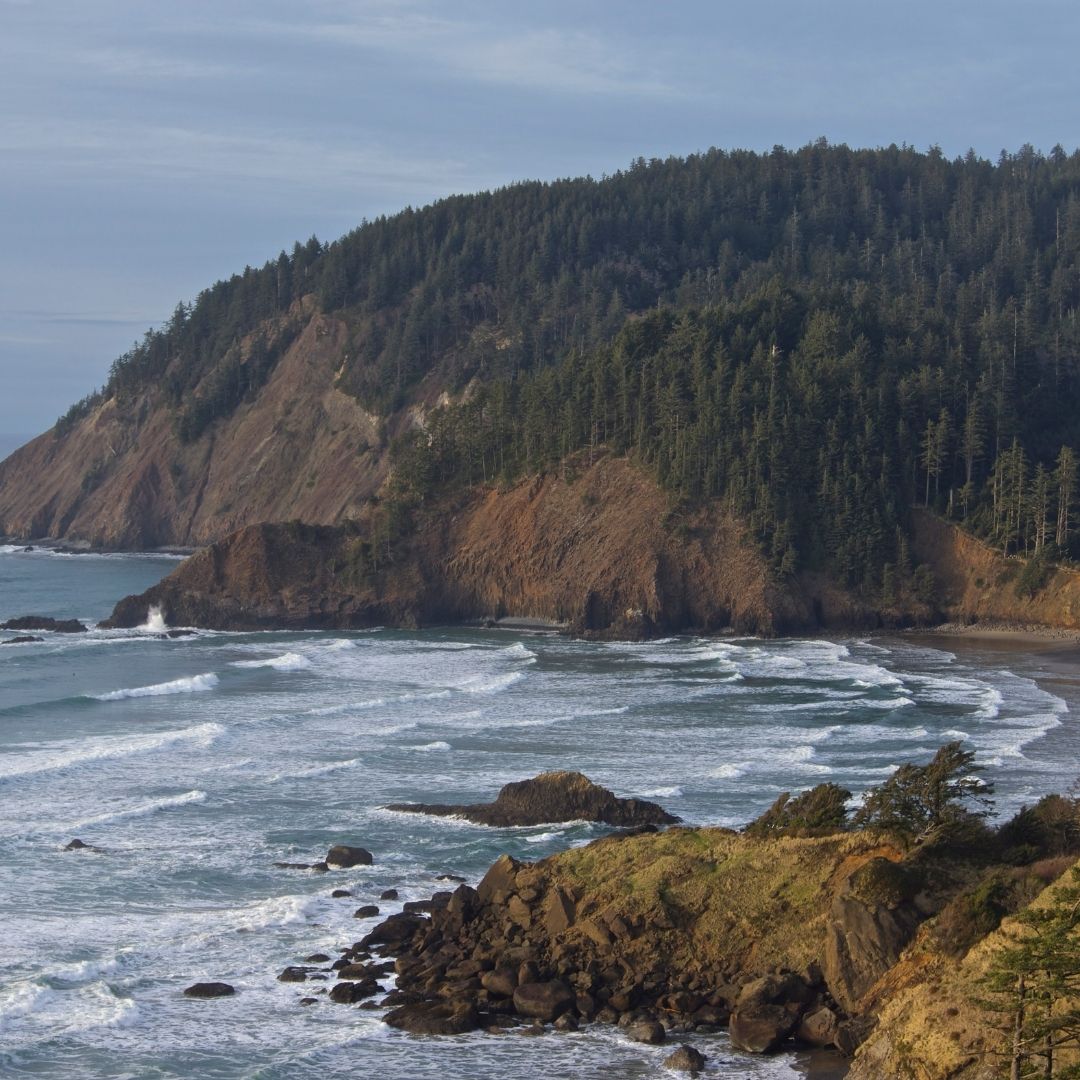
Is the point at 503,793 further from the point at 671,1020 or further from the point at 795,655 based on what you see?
the point at 795,655

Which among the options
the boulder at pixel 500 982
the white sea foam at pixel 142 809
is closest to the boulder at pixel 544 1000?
the boulder at pixel 500 982

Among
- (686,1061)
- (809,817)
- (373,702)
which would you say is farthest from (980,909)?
(373,702)

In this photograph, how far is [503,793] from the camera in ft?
122

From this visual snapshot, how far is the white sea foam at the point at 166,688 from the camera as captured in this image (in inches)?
2221

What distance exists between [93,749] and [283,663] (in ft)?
66.1

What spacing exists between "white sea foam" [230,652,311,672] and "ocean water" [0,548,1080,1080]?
251mm

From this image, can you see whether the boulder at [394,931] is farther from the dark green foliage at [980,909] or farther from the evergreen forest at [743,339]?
the evergreen forest at [743,339]

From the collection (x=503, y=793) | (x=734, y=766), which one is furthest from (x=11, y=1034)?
(x=734, y=766)

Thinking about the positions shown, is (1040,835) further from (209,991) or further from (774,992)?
(209,991)

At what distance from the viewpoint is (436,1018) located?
78.1 ft

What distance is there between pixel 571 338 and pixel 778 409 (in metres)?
32.4

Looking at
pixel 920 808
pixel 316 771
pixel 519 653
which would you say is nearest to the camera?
pixel 920 808

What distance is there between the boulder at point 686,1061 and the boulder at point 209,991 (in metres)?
7.78

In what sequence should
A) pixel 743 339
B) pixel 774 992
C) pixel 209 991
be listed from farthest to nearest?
1. pixel 743 339
2. pixel 209 991
3. pixel 774 992
